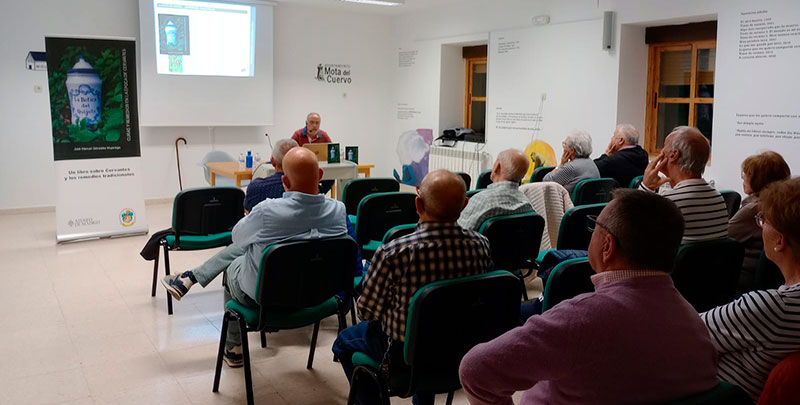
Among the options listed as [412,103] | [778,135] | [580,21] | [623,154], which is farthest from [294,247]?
[412,103]

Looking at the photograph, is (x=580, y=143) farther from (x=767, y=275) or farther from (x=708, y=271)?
(x=708, y=271)

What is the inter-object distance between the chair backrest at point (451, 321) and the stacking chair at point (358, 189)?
8.92 ft

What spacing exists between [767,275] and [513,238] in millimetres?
1225

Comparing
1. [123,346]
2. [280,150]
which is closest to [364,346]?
[123,346]

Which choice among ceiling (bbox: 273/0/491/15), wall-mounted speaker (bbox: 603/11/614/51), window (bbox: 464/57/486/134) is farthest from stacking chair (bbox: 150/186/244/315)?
window (bbox: 464/57/486/134)

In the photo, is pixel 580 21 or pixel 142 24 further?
pixel 142 24

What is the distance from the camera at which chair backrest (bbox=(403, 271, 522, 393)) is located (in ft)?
7.16

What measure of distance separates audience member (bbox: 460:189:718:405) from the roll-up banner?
617cm

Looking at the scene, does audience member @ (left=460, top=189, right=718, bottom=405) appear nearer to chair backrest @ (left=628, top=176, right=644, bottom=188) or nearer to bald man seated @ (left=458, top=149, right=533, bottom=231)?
bald man seated @ (left=458, top=149, right=533, bottom=231)

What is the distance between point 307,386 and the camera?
3418 millimetres

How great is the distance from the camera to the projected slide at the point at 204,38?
8805mm

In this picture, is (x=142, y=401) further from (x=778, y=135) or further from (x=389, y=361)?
(x=778, y=135)

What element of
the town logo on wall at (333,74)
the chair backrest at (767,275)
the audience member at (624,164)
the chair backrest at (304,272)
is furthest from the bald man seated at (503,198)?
the town logo on wall at (333,74)

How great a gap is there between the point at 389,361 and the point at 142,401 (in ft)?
5.08
